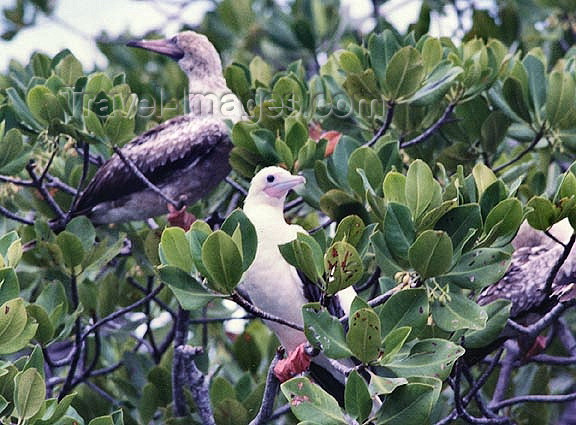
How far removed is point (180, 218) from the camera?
496cm

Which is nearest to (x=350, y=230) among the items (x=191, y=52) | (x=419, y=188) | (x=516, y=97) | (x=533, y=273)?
(x=419, y=188)

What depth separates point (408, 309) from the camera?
11.1 feet

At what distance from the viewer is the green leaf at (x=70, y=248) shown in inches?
190

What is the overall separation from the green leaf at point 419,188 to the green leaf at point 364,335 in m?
0.50

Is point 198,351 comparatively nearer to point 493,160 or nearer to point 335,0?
point 493,160

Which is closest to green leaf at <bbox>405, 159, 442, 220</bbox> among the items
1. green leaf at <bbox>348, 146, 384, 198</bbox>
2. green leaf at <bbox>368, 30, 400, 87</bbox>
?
green leaf at <bbox>348, 146, 384, 198</bbox>

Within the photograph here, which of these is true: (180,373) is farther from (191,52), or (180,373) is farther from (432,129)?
(191,52)

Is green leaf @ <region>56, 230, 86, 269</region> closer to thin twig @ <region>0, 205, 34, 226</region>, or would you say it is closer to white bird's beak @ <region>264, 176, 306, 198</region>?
thin twig @ <region>0, 205, 34, 226</region>

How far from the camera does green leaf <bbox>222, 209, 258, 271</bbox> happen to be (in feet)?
11.2

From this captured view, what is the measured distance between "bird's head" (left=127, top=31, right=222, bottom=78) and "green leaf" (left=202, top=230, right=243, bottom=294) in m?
3.08

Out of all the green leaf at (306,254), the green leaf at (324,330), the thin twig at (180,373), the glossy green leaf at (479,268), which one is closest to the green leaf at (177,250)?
the green leaf at (306,254)

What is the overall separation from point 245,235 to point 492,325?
3.74 ft

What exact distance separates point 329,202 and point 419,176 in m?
0.93

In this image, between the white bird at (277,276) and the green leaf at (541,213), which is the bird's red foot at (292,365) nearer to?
the white bird at (277,276)
